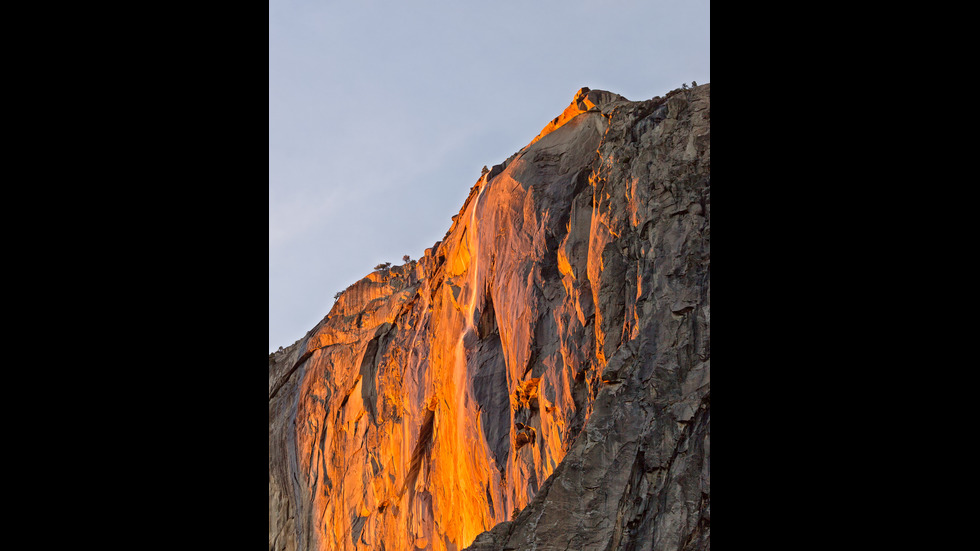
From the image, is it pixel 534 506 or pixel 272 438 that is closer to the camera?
pixel 534 506

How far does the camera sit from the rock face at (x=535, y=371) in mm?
13203

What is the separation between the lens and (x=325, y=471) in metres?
32.0

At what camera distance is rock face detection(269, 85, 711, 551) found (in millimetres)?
13203

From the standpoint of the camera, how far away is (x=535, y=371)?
65.1 ft
